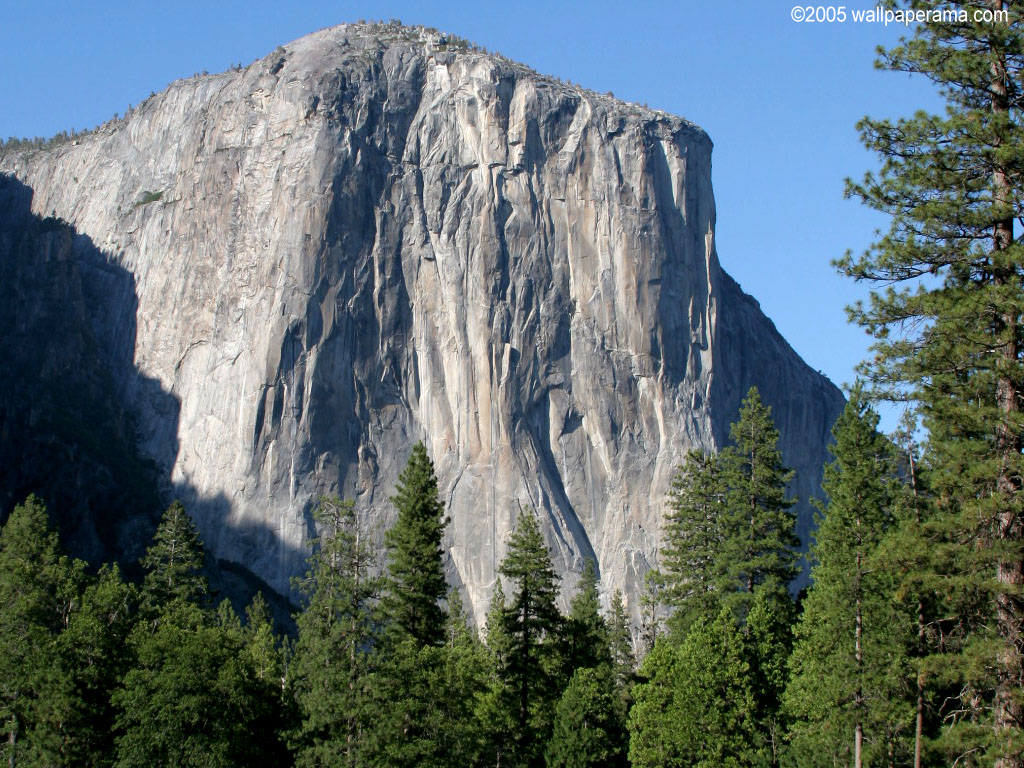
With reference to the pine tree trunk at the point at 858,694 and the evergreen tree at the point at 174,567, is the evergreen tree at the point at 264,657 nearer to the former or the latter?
the evergreen tree at the point at 174,567

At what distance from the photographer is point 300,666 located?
4131cm

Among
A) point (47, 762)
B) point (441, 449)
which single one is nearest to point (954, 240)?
point (47, 762)

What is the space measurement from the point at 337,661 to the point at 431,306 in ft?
272

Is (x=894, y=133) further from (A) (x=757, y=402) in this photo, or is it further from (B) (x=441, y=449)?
(B) (x=441, y=449)

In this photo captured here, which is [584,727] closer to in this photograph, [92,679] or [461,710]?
[461,710]

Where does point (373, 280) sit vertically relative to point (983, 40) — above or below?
above

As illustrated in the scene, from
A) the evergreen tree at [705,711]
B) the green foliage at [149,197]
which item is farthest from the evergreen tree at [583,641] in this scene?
the green foliage at [149,197]

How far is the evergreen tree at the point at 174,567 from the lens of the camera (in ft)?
181

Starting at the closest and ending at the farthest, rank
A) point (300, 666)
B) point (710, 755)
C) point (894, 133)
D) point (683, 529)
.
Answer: point (894, 133), point (710, 755), point (300, 666), point (683, 529)

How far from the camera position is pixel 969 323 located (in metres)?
22.7

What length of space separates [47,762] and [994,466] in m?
30.0

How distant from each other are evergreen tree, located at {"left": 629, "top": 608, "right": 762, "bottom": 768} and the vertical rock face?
69786 mm

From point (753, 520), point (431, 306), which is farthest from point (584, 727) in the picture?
point (431, 306)

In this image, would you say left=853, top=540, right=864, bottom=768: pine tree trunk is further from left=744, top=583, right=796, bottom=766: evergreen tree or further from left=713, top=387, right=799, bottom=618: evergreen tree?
left=713, top=387, right=799, bottom=618: evergreen tree
